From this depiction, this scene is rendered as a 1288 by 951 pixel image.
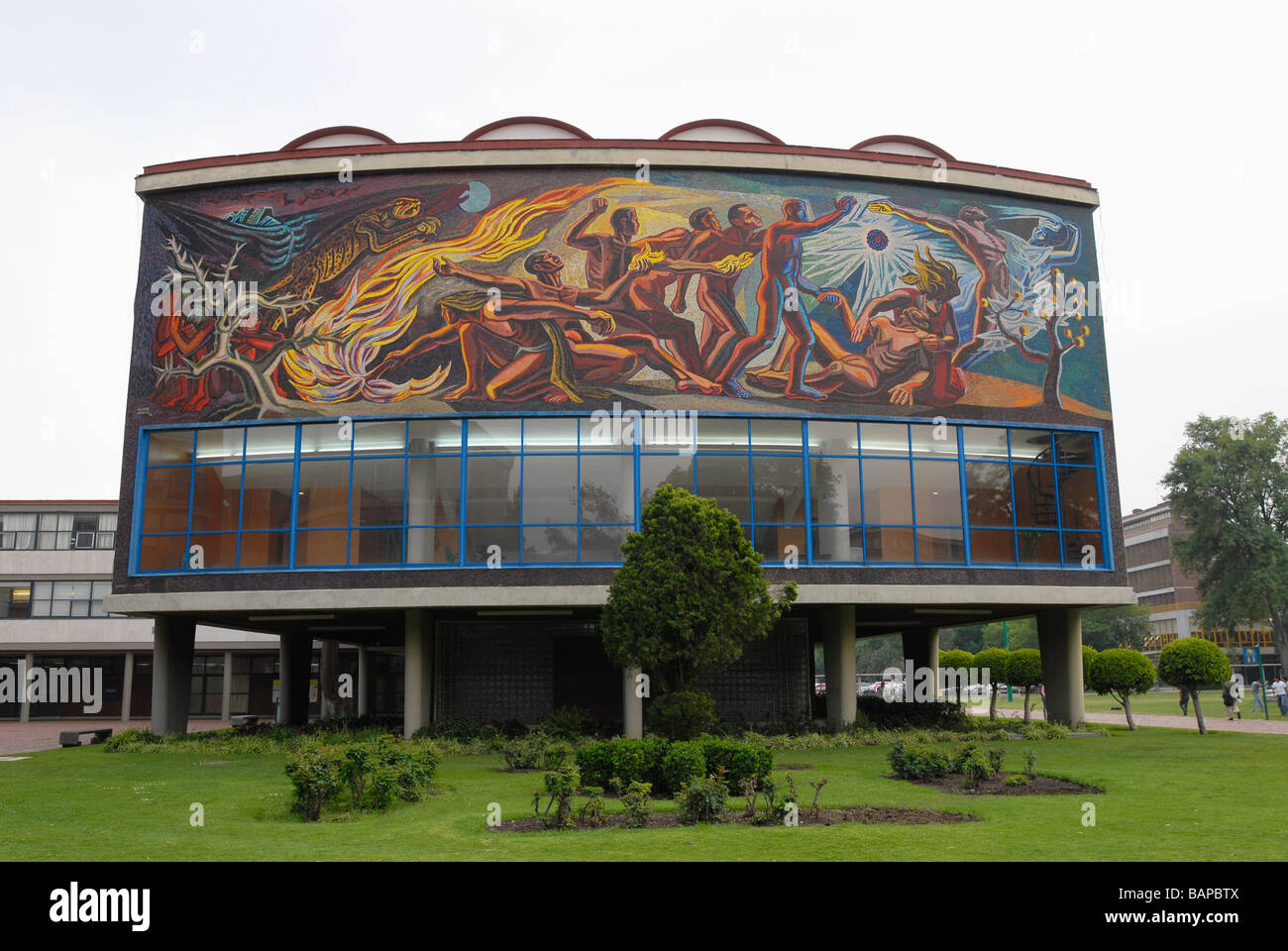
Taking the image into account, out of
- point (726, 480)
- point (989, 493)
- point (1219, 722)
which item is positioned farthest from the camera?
point (1219, 722)

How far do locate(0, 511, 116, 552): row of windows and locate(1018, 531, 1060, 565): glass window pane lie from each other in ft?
140

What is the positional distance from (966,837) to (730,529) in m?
7.73

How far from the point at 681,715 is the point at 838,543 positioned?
1159cm

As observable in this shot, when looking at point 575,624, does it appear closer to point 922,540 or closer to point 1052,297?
point 922,540

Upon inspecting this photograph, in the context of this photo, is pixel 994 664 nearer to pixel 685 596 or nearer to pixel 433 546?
pixel 433 546

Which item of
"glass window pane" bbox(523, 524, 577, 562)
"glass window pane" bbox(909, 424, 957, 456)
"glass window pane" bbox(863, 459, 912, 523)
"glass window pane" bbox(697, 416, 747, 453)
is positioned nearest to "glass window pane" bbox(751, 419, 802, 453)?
"glass window pane" bbox(697, 416, 747, 453)

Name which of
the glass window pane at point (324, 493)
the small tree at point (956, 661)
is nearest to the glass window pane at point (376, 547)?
the glass window pane at point (324, 493)

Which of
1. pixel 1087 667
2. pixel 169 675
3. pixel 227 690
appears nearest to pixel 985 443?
pixel 1087 667

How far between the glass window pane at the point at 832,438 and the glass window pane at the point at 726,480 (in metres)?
2.04

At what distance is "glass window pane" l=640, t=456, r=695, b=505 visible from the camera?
27531 millimetres

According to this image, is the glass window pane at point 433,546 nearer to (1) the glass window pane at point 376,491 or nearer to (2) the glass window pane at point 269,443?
(1) the glass window pane at point 376,491

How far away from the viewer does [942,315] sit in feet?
95.2

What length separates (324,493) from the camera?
27938 mm

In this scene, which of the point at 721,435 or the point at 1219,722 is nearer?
the point at 721,435
